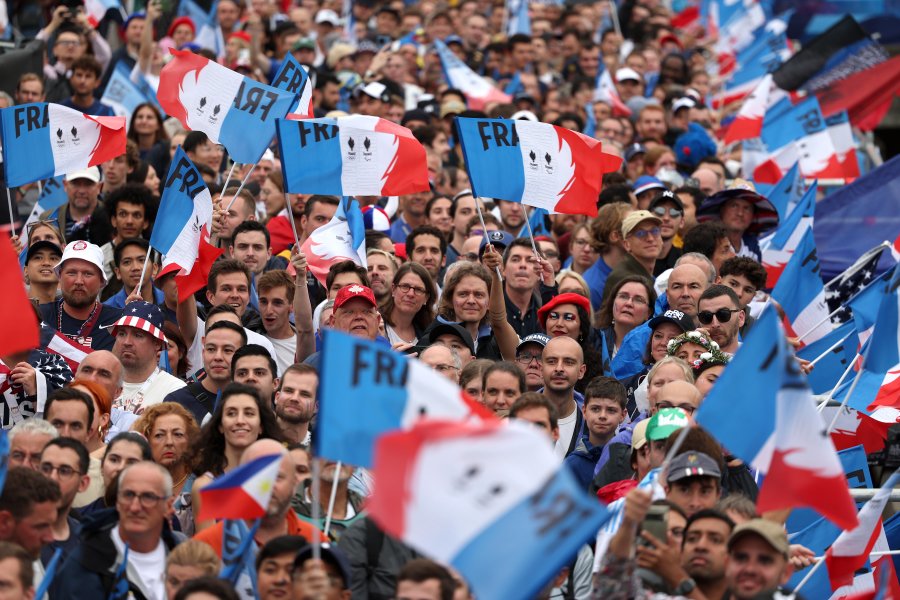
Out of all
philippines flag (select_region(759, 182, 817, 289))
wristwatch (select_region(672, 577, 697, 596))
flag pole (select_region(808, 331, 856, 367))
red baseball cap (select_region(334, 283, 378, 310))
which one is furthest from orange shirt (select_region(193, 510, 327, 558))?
philippines flag (select_region(759, 182, 817, 289))

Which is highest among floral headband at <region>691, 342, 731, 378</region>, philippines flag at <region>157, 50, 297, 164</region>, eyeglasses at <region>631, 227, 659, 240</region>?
philippines flag at <region>157, 50, 297, 164</region>

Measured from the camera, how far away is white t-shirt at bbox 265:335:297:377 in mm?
12008

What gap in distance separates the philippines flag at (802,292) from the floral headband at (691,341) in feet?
8.55

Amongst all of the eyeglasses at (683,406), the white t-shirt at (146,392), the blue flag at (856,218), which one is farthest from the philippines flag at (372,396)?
the blue flag at (856,218)

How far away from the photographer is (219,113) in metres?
12.8

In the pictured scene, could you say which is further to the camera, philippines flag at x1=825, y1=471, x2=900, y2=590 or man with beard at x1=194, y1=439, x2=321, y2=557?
philippines flag at x1=825, y1=471, x2=900, y2=590

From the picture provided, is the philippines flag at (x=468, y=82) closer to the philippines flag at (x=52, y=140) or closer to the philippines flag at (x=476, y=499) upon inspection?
the philippines flag at (x=52, y=140)

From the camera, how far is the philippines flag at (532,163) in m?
12.6

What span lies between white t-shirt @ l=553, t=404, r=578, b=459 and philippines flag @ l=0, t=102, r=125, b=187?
12.4 ft

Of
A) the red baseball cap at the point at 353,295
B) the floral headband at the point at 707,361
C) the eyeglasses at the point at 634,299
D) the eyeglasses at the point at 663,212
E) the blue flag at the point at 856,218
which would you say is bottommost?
the blue flag at the point at 856,218

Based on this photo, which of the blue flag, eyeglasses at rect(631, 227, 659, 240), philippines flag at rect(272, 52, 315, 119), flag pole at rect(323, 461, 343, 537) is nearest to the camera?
flag pole at rect(323, 461, 343, 537)

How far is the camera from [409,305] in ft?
39.9

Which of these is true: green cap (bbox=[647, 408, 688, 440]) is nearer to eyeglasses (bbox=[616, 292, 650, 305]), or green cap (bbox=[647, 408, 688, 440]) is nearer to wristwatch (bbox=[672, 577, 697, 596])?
wristwatch (bbox=[672, 577, 697, 596])

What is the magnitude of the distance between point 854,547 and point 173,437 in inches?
134
